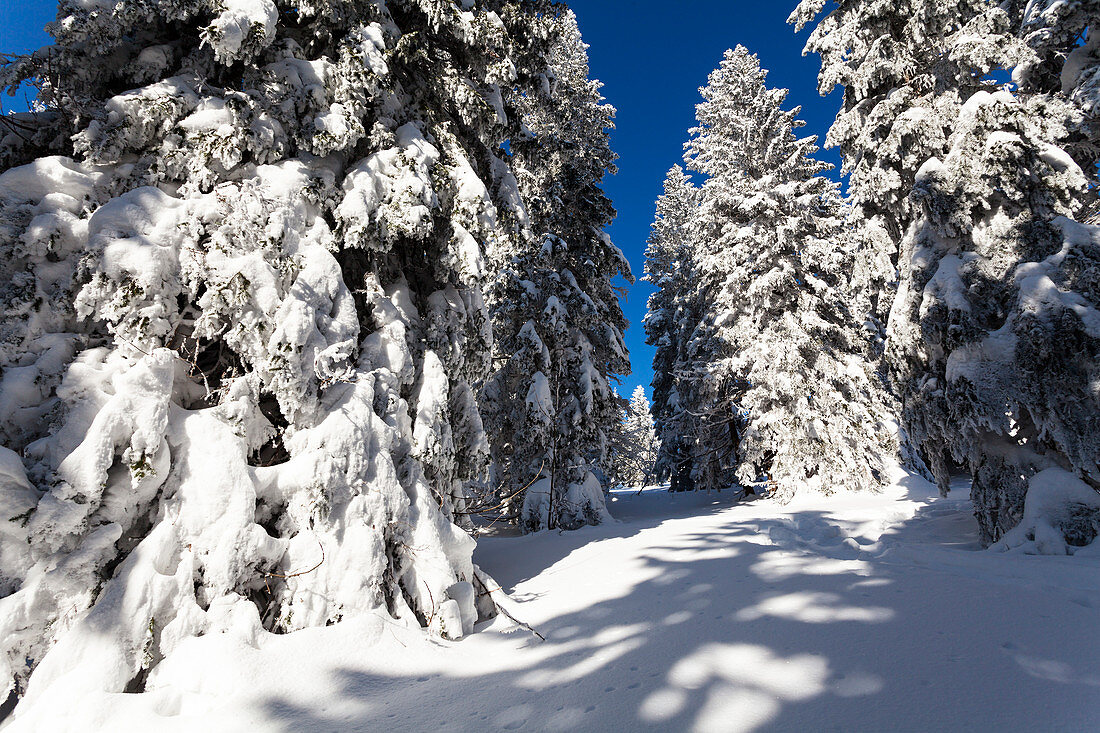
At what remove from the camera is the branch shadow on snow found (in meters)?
2.07

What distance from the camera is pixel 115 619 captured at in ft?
8.82

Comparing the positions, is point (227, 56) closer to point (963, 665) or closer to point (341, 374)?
point (341, 374)

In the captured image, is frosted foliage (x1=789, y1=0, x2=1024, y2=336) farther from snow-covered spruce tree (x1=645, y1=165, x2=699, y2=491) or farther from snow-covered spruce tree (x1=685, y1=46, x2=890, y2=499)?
snow-covered spruce tree (x1=645, y1=165, x2=699, y2=491)

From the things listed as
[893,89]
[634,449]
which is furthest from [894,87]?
[634,449]

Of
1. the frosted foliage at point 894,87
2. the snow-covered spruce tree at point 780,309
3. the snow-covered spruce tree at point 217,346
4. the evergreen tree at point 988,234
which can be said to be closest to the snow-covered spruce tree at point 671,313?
the snow-covered spruce tree at point 780,309

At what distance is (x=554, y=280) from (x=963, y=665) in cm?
1059

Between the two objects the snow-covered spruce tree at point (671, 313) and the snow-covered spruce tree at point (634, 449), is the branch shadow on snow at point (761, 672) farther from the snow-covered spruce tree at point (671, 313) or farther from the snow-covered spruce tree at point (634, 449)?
the snow-covered spruce tree at point (671, 313)

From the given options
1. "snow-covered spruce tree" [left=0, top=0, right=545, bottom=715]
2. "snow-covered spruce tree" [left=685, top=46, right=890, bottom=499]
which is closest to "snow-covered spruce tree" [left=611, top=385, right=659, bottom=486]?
"snow-covered spruce tree" [left=685, top=46, right=890, bottom=499]

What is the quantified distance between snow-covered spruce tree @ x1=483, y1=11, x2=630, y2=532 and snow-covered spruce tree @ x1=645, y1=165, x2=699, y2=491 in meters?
7.27

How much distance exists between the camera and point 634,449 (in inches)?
851

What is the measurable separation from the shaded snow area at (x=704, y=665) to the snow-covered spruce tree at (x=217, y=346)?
1.13ft

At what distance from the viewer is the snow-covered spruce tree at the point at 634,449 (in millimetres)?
18372

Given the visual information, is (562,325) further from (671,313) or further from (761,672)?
(671,313)

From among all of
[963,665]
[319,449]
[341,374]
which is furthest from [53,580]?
[963,665]
